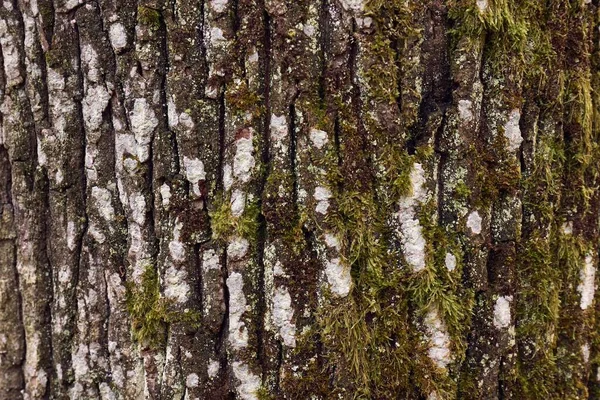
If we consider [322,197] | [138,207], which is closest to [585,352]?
[322,197]

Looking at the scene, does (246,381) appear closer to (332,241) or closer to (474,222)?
(332,241)

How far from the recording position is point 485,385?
1.54 meters

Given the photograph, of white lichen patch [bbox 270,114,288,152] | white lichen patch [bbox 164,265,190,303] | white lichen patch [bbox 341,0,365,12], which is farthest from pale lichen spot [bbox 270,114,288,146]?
white lichen patch [bbox 164,265,190,303]

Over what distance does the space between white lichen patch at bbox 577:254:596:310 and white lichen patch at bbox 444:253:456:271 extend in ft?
1.68

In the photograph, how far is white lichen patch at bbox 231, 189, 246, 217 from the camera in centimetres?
147

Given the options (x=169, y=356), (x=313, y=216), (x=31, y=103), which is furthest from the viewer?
(x=31, y=103)

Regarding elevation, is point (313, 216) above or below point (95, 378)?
above

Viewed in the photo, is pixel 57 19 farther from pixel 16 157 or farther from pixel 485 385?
pixel 485 385

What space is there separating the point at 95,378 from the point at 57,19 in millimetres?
1097

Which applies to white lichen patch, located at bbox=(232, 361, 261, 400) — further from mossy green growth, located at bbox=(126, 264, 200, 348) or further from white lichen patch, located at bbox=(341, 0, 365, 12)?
white lichen patch, located at bbox=(341, 0, 365, 12)

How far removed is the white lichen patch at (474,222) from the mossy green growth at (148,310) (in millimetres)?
890

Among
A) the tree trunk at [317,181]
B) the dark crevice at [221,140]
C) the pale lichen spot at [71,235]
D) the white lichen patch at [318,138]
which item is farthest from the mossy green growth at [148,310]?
the white lichen patch at [318,138]

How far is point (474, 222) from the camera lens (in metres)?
1.50

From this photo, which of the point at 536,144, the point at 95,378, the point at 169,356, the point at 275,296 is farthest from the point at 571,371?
the point at 95,378
